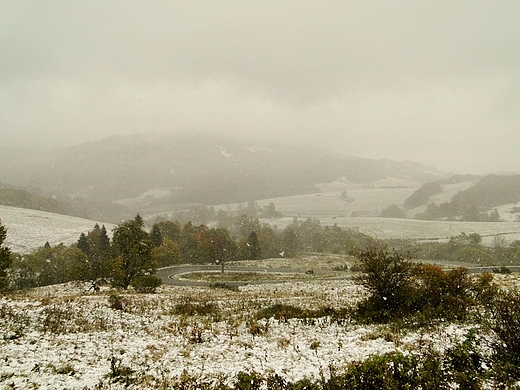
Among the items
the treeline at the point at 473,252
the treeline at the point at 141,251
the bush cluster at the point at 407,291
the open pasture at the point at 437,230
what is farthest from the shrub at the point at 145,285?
the open pasture at the point at 437,230

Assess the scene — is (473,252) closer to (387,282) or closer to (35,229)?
(387,282)

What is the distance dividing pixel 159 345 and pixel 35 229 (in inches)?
5741

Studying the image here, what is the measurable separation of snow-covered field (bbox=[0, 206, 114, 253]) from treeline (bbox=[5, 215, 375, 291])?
2137 cm

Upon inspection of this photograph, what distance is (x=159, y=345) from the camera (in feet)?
47.8

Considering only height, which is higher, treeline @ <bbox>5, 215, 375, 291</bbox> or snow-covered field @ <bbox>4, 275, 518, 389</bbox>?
snow-covered field @ <bbox>4, 275, 518, 389</bbox>

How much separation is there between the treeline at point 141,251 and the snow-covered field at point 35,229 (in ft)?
70.1

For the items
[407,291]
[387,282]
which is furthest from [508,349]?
[387,282]

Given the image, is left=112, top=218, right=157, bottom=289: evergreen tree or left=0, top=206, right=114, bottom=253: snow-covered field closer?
left=112, top=218, right=157, bottom=289: evergreen tree

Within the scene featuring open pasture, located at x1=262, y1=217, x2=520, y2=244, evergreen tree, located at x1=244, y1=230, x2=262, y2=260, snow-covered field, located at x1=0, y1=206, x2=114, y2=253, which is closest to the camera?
evergreen tree, located at x1=244, y1=230, x2=262, y2=260

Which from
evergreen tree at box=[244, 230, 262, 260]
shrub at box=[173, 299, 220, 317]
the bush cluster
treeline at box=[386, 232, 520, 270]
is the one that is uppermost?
the bush cluster

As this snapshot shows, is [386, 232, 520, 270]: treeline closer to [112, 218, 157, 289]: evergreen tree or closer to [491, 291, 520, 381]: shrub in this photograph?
[112, 218, 157, 289]: evergreen tree

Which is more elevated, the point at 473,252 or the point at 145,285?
the point at 145,285

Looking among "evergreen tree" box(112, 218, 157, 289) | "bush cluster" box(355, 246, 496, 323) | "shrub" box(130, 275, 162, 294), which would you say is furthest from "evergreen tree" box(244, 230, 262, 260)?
"bush cluster" box(355, 246, 496, 323)

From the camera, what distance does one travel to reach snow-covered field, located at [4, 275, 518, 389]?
11.0 m
